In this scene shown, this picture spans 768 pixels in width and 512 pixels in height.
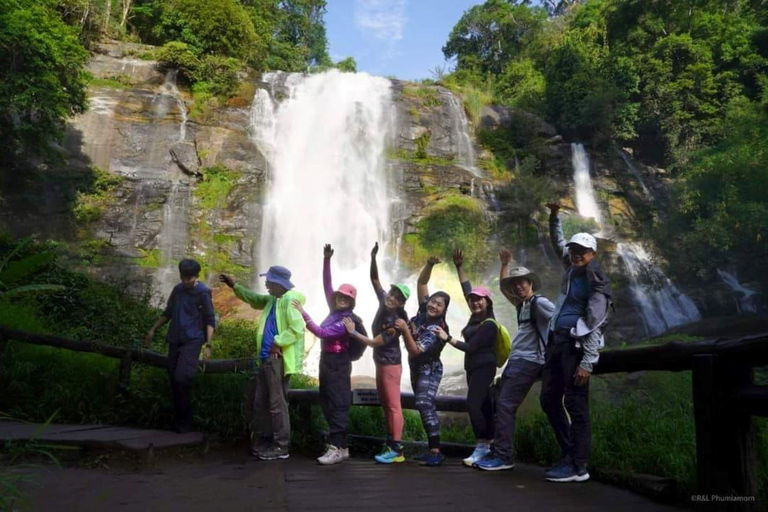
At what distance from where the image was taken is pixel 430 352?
498 cm

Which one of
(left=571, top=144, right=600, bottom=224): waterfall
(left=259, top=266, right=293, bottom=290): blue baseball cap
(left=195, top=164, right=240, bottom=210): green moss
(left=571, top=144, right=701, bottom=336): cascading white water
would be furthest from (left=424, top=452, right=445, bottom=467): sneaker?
(left=571, top=144, right=600, bottom=224): waterfall

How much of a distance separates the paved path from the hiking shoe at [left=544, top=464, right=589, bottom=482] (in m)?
0.07

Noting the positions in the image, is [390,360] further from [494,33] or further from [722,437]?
[494,33]

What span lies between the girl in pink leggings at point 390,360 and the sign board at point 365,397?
48 cm

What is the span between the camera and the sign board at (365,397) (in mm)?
5508

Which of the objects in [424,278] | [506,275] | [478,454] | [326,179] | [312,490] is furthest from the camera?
[326,179]

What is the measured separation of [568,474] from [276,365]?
7.79ft

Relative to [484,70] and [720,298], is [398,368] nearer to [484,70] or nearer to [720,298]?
[720,298]

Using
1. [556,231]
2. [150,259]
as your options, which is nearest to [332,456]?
[556,231]

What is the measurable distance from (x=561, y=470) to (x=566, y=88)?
1139 inches

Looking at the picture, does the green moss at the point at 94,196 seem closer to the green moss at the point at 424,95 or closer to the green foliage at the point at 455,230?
the green foliage at the point at 455,230

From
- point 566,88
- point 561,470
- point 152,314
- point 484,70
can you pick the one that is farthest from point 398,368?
point 484,70

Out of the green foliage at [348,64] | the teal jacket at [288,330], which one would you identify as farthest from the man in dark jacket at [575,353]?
the green foliage at [348,64]

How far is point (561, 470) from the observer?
407 centimetres
